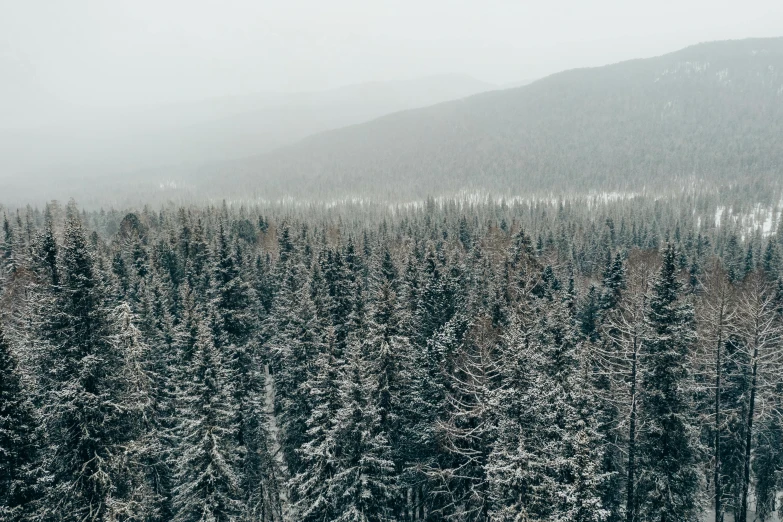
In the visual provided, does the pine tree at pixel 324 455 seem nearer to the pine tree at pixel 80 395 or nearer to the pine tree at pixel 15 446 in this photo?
the pine tree at pixel 80 395

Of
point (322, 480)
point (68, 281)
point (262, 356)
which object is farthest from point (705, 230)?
point (68, 281)

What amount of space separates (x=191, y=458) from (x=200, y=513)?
347 cm

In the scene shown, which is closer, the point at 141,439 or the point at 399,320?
the point at 141,439

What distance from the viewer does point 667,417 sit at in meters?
20.0

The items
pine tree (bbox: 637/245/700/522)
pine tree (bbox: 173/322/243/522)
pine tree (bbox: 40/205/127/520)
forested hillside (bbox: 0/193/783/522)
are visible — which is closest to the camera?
forested hillside (bbox: 0/193/783/522)

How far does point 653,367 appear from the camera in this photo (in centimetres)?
2102

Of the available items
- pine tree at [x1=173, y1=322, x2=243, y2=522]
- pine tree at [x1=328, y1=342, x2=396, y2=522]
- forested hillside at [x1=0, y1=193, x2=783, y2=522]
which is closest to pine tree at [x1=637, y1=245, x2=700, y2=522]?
forested hillside at [x1=0, y1=193, x2=783, y2=522]

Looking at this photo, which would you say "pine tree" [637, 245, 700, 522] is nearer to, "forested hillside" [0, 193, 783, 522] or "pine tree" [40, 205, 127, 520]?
"forested hillside" [0, 193, 783, 522]

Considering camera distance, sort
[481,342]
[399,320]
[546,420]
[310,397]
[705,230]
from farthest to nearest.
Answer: [705,230]
[310,397]
[399,320]
[481,342]
[546,420]

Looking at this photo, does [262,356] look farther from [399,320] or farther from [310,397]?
[399,320]

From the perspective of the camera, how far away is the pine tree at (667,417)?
65.5ft

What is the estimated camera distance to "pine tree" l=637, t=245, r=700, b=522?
65.5ft

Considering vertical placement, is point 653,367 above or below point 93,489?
above

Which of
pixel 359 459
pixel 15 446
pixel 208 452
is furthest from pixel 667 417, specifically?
pixel 15 446
